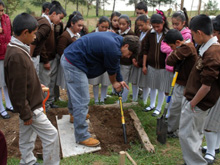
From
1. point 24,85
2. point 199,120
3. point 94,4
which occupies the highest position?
point 94,4

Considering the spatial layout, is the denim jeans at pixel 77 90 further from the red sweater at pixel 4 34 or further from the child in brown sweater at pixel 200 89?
the red sweater at pixel 4 34

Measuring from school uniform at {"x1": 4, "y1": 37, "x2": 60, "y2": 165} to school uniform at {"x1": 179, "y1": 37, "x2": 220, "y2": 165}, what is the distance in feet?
5.48

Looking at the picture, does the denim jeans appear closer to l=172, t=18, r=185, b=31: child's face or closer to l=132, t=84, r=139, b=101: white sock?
l=172, t=18, r=185, b=31: child's face

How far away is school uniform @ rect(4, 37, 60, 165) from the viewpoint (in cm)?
238

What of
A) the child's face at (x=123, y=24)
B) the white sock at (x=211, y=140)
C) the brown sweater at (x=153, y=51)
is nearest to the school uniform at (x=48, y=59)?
the child's face at (x=123, y=24)

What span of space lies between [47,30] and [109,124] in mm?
2142

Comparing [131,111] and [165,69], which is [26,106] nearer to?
[131,111]

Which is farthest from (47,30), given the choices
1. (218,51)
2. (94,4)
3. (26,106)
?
(94,4)

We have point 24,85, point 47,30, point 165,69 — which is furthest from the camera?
point 165,69

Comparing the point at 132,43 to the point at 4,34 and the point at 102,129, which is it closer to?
the point at 102,129

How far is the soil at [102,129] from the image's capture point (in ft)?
11.8

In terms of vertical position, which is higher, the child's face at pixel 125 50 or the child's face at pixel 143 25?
the child's face at pixel 143 25

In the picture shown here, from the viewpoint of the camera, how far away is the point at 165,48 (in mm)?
4379

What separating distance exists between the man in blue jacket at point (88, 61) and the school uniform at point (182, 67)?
2.29ft
